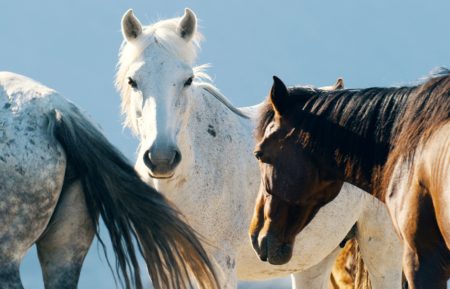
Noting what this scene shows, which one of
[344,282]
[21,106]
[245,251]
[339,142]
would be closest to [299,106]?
[339,142]

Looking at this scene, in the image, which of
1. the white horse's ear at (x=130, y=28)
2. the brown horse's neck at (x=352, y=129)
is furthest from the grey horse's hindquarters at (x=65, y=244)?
the white horse's ear at (x=130, y=28)

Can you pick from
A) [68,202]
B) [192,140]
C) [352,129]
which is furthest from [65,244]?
[192,140]

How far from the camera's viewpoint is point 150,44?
29.0 feet

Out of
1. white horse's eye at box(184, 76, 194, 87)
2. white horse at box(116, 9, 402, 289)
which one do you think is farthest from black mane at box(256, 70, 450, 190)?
white horse's eye at box(184, 76, 194, 87)

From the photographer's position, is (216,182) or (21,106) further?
(216,182)

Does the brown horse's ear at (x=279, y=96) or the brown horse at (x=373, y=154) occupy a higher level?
the brown horse's ear at (x=279, y=96)

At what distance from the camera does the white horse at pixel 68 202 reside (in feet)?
22.1

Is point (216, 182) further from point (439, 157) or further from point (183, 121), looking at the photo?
point (439, 157)

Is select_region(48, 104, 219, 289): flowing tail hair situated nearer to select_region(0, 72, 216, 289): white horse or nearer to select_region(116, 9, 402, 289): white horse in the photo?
select_region(0, 72, 216, 289): white horse

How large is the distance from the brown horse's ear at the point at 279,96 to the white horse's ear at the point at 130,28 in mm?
1848

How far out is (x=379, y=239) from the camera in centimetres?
1111

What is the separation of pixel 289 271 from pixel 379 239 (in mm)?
977

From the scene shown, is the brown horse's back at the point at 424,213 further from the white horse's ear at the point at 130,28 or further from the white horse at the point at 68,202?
the white horse's ear at the point at 130,28

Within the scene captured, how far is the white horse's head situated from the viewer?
8.23 m
